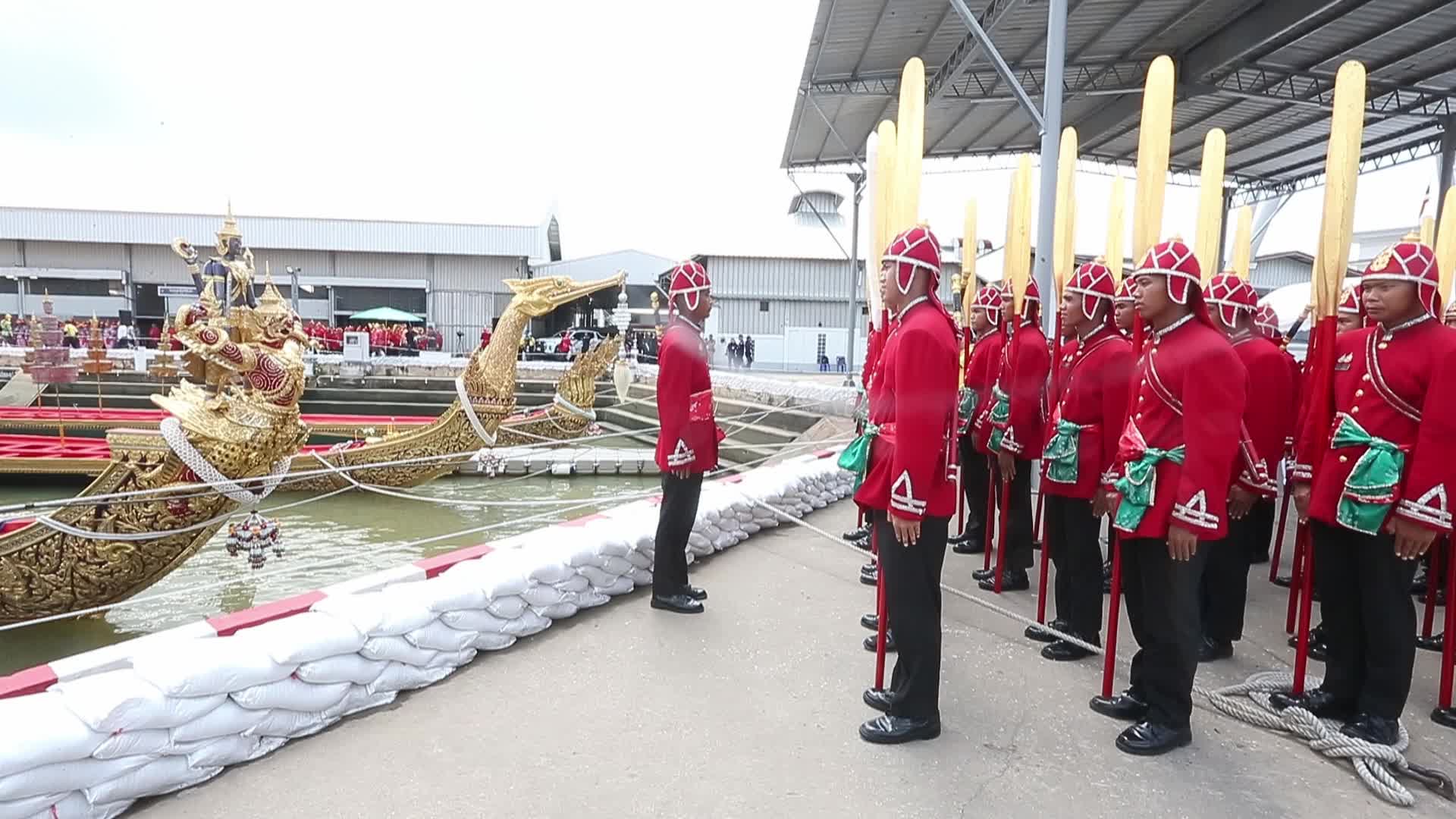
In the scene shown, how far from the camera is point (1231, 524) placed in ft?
9.91

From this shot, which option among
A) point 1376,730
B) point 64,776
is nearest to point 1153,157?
point 1376,730

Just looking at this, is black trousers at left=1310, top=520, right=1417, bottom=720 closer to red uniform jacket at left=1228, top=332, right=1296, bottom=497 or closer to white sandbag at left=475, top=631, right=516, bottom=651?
red uniform jacket at left=1228, top=332, right=1296, bottom=497

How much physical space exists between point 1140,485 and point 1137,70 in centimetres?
1046

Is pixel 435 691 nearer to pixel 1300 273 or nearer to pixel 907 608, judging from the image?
pixel 907 608

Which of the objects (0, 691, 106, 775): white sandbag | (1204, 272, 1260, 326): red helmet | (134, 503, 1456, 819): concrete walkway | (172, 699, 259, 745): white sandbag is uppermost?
(1204, 272, 1260, 326): red helmet

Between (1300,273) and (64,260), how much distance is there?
37440 millimetres

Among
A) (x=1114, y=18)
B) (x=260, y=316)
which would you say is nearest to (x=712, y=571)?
(x=260, y=316)

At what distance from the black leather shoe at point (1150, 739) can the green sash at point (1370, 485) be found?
→ 76 centimetres

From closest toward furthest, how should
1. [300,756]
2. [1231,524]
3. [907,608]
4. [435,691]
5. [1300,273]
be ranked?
[300,756] < [907,608] < [435,691] < [1231,524] < [1300,273]

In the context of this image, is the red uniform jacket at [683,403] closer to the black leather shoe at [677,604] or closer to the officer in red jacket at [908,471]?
the black leather shoe at [677,604]

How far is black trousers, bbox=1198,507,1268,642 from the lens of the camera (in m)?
2.91

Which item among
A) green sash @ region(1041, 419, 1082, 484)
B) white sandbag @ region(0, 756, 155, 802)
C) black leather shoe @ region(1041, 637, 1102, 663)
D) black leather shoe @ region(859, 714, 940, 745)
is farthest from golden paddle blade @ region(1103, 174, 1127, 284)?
white sandbag @ region(0, 756, 155, 802)

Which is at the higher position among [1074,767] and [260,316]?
[260,316]

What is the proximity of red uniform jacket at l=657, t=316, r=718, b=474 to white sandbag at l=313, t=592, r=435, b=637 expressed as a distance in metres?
1.09
